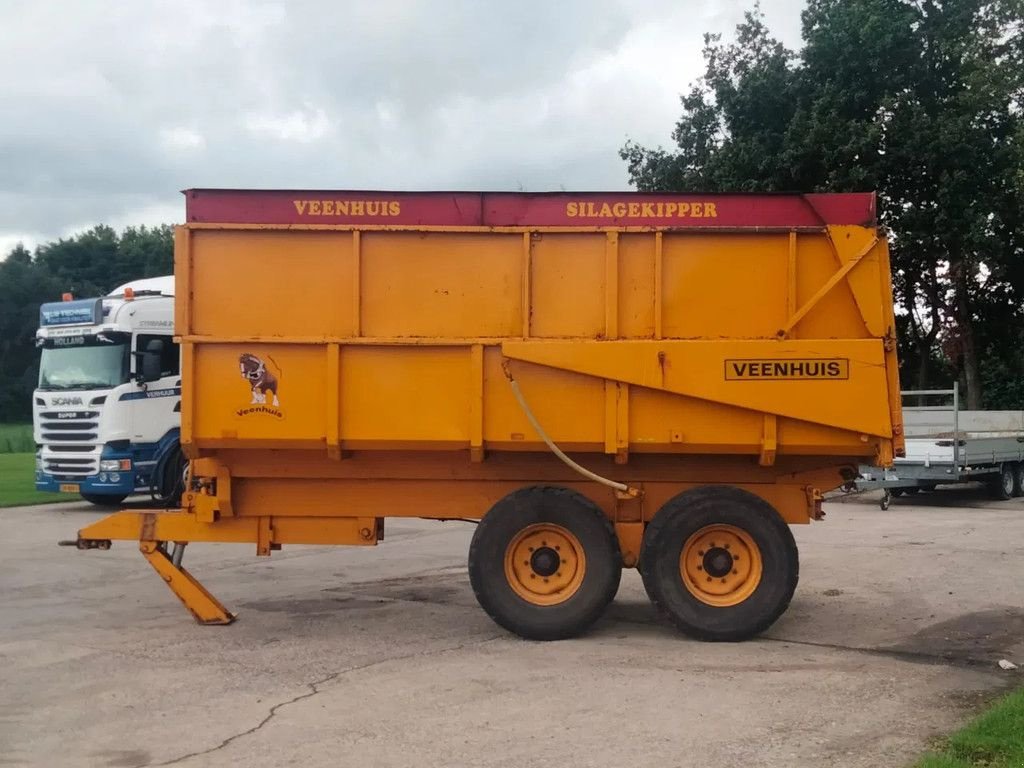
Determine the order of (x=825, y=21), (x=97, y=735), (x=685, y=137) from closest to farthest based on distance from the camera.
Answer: (x=97, y=735) → (x=825, y=21) → (x=685, y=137)

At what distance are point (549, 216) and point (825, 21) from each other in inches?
785

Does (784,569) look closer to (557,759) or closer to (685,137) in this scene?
(557,759)

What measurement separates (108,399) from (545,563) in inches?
442

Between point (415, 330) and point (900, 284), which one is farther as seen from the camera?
point (900, 284)

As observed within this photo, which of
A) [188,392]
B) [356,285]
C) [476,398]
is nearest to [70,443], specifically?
[188,392]

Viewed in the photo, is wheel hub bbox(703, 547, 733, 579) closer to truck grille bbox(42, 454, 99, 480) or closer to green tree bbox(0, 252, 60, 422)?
truck grille bbox(42, 454, 99, 480)

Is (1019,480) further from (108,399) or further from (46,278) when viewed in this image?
(46,278)

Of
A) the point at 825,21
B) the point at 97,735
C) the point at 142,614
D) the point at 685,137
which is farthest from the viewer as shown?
the point at 685,137

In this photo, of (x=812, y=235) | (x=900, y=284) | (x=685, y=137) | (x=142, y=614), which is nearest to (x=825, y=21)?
(x=685, y=137)

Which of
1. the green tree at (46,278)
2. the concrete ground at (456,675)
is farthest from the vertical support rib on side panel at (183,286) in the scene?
the green tree at (46,278)

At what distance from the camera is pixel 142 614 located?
942cm

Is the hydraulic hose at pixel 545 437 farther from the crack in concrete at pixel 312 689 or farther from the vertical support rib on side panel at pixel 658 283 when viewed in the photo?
the crack in concrete at pixel 312 689

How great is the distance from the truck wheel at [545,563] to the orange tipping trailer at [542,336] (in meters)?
0.02

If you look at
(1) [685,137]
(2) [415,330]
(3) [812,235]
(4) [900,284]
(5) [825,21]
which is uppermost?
(5) [825,21]
